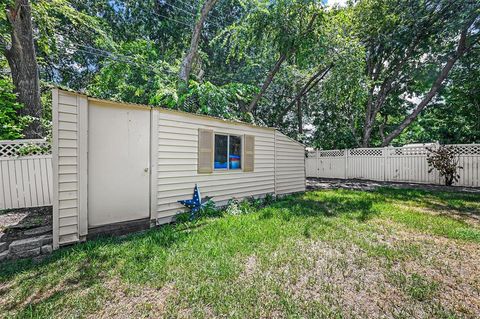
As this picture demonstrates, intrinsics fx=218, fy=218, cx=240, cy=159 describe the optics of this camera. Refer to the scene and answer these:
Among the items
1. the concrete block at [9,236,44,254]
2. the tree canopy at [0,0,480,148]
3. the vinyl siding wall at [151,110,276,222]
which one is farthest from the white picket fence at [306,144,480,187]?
the concrete block at [9,236,44,254]

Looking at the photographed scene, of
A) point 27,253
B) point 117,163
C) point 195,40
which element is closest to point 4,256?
point 27,253

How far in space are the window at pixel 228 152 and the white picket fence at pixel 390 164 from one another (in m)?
8.29

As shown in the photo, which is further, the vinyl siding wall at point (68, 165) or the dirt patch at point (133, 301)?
the vinyl siding wall at point (68, 165)

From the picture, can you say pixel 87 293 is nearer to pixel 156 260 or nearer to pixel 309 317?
pixel 156 260

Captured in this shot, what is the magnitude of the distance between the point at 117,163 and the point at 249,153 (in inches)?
134

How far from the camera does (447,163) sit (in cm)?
826

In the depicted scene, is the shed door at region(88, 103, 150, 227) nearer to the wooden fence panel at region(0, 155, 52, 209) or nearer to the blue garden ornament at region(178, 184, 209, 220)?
the blue garden ornament at region(178, 184, 209, 220)

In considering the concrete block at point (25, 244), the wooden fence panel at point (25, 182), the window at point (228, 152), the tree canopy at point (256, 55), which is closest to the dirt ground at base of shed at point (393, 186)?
the tree canopy at point (256, 55)

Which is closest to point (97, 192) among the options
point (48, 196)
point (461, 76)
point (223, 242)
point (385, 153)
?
point (223, 242)

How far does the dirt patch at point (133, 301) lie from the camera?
1.88 metres

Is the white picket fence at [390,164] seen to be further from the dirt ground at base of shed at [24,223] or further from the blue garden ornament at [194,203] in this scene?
the dirt ground at base of shed at [24,223]

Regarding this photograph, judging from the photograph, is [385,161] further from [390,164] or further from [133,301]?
[133,301]

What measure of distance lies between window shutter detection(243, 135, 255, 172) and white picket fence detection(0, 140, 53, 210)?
4.97 meters

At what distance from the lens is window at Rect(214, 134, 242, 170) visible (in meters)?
5.49
